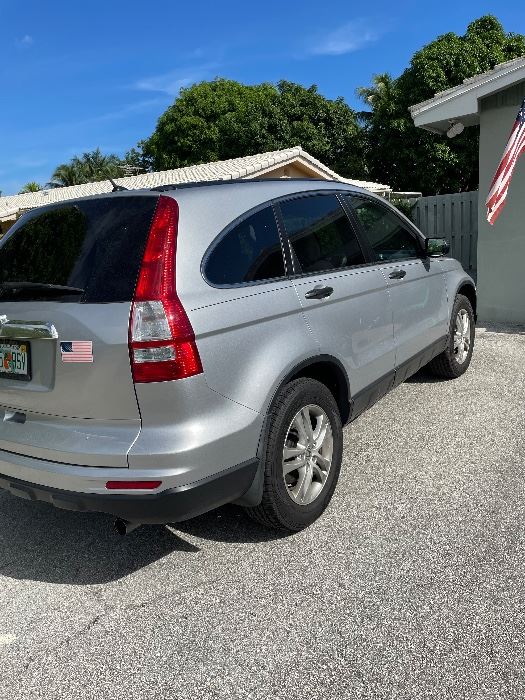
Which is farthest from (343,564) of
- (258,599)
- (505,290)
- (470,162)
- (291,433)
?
(470,162)

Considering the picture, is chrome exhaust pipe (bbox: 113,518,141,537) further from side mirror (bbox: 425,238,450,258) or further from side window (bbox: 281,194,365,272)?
side mirror (bbox: 425,238,450,258)

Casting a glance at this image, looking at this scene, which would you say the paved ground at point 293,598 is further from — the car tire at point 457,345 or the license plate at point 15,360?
the car tire at point 457,345

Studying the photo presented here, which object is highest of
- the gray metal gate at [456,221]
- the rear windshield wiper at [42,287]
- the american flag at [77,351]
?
the gray metal gate at [456,221]

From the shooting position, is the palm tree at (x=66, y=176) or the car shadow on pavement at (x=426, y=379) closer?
the car shadow on pavement at (x=426, y=379)

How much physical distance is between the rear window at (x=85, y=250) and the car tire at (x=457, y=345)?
3.36m

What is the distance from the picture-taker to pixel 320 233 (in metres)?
3.45

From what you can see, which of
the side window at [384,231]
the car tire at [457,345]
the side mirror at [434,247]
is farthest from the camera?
the car tire at [457,345]

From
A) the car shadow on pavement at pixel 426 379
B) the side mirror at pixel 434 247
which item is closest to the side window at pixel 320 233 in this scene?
the side mirror at pixel 434 247

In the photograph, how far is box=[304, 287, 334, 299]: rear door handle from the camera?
3.09 m

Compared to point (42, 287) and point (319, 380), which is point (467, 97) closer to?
point (319, 380)

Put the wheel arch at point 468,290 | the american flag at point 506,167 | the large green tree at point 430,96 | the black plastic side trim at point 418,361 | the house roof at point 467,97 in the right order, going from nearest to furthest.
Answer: the black plastic side trim at point 418,361 → the wheel arch at point 468,290 → the american flag at point 506,167 → the house roof at point 467,97 → the large green tree at point 430,96

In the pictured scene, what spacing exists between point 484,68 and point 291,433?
25979mm

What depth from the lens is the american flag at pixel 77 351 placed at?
2422 millimetres

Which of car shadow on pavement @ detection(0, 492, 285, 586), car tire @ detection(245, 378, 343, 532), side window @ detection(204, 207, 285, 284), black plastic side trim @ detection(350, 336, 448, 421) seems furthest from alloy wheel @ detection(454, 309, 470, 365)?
car shadow on pavement @ detection(0, 492, 285, 586)
